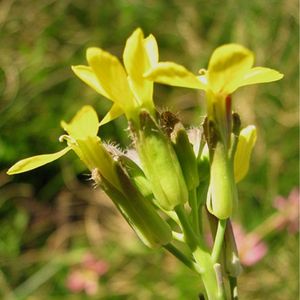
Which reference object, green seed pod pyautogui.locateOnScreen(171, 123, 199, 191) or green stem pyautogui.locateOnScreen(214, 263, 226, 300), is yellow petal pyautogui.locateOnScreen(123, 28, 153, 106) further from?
green stem pyautogui.locateOnScreen(214, 263, 226, 300)

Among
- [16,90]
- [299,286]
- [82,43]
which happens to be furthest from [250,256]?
[82,43]

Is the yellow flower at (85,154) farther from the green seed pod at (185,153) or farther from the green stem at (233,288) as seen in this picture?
the green stem at (233,288)

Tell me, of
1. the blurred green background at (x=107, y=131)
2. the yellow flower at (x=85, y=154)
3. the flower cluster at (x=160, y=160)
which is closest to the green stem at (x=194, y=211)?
the flower cluster at (x=160, y=160)

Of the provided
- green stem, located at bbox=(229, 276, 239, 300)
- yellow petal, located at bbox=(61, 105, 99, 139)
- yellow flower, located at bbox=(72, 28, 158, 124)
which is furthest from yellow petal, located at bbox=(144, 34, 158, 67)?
green stem, located at bbox=(229, 276, 239, 300)

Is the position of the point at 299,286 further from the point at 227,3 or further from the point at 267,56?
the point at 227,3

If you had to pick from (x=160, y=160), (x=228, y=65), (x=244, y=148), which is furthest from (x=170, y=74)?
(x=244, y=148)

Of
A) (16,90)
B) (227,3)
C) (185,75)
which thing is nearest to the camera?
(185,75)
